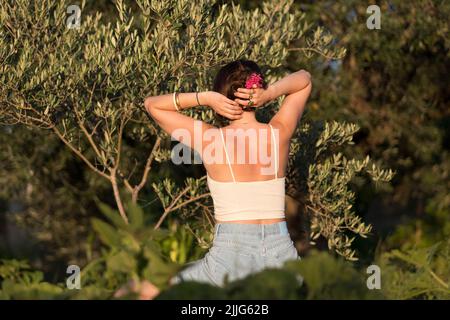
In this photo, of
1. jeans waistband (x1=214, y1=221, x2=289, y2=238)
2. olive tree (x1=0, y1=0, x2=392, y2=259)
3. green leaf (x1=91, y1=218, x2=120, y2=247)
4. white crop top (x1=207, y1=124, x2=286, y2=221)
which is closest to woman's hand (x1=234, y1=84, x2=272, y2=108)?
white crop top (x1=207, y1=124, x2=286, y2=221)

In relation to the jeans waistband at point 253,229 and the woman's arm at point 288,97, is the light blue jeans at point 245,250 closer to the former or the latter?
the jeans waistband at point 253,229

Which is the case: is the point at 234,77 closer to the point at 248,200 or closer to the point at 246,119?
the point at 246,119

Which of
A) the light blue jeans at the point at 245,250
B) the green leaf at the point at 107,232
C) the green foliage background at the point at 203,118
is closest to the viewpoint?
the green leaf at the point at 107,232

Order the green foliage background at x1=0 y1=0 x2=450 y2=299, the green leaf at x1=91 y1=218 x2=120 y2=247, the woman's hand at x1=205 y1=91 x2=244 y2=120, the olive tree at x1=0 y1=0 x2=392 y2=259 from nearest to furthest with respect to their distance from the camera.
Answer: the green leaf at x1=91 y1=218 x2=120 y2=247 < the green foliage background at x1=0 y1=0 x2=450 y2=299 < the woman's hand at x1=205 y1=91 x2=244 y2=120 < the olive tree at x1=0 y1=0 x2=392 y2=259

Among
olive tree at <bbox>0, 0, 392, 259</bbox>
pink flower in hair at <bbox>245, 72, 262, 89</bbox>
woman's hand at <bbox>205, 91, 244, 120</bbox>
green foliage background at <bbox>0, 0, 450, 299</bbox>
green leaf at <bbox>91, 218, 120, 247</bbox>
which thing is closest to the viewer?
green leaf at <bbox>91, 218, 120, 247</bbox>

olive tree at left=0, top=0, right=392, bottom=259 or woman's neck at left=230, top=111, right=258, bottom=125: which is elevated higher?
olive tree at left=0, top=0, right=392, bottom=259

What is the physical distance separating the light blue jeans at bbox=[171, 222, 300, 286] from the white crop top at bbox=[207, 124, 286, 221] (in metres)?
0.06

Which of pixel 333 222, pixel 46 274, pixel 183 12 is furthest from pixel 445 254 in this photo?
pixel 46 274

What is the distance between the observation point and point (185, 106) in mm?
6562

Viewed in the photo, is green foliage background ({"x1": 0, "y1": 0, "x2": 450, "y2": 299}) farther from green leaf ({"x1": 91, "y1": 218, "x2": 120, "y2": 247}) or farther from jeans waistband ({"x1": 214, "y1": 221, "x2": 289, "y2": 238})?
jeans waistband ({"x1": 214, "y1": 221, "x2": 289, "y2": 238})

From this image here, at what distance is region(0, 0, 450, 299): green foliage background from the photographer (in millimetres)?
4500

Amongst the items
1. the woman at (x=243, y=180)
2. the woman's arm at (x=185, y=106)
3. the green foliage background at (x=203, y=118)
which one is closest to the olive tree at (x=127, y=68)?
the green foliage background at (x=203, y=118)

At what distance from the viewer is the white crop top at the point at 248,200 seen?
5.91 m
